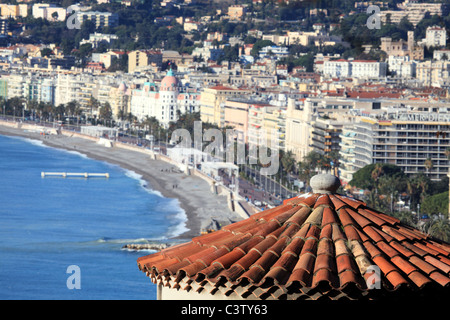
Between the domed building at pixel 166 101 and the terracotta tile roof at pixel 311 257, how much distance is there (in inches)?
2706

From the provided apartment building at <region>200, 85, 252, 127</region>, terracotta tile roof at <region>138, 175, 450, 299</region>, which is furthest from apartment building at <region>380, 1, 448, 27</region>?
terracotta tile roof at <region>138, 175, 450, 299</region>

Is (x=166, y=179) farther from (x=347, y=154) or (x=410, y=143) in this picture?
(x=410, y=143)

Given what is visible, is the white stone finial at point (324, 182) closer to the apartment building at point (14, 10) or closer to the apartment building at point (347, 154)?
the apartment building at point (347, 154)

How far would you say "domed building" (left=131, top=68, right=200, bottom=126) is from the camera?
74125 millimetres

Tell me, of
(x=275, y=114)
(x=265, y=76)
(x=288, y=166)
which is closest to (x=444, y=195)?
(x=288, y=166)

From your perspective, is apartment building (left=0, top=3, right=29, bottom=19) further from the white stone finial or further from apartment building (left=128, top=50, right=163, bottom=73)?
the white stone finial

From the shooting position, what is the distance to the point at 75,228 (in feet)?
122

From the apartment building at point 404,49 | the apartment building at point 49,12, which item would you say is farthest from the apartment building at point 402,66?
the apartment building at point 49,12

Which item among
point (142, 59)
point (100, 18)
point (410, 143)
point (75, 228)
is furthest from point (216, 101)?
point (100, 18)

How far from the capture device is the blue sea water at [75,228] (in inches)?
1043

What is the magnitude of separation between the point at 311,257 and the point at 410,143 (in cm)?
4349

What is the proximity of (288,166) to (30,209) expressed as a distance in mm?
12104

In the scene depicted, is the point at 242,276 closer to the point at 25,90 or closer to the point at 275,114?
the point at 275,114
